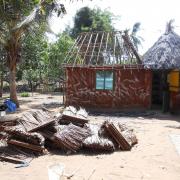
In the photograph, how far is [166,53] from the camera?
20.3 metres

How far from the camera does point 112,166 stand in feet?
29.5

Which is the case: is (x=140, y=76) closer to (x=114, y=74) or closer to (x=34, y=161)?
(x=114, y=74)

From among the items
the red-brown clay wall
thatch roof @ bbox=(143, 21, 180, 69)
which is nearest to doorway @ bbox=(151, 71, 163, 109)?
thatch roof @ bbox=(143, 21, 180, 69)

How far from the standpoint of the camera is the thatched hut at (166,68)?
1941 cm

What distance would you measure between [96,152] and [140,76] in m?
10.6

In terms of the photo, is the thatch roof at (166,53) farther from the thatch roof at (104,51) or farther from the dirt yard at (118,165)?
the dirt yard at (118,165)

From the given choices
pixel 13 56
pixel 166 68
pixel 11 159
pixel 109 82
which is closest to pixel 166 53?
pixel 166 68

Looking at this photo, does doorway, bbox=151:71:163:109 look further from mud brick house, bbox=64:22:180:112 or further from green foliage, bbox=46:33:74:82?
green foliage, bbox=46:33:74:82

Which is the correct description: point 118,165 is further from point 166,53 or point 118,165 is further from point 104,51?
point 104,51

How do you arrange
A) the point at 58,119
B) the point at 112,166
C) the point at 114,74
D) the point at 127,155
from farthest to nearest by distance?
the point at 114,74 → the point at 58,119 → the point at 127,155 → the point at 112,166

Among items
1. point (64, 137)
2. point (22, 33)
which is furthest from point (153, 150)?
point (22, 33)

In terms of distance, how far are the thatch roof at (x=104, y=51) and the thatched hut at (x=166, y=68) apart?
3.48ft

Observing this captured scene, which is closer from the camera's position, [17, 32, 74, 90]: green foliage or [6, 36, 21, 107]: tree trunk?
[6, 36, 21, 107]: tree trunk

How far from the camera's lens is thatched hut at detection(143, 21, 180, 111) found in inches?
764
